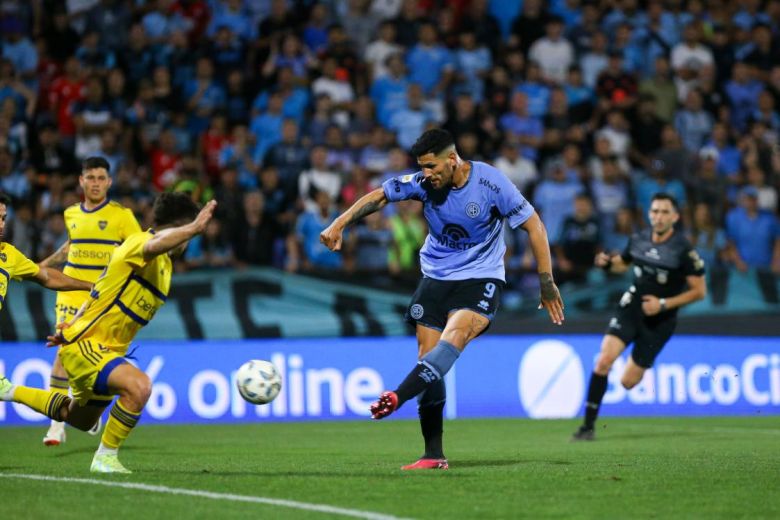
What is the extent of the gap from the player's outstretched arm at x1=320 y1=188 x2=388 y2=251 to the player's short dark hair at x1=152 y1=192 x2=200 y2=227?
0.94 metres

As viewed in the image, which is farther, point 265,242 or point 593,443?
point 265,242

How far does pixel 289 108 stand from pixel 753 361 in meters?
8.03

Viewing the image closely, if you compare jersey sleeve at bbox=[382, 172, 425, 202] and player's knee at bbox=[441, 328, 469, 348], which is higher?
jersey sleeve at bbox=[382, 172, 425, 202]

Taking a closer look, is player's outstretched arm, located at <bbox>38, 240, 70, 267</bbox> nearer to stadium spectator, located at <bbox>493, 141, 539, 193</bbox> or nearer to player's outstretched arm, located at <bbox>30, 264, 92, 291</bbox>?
player's outstretched arm, located at <bbox>30, 264, 92, 291</bbox>

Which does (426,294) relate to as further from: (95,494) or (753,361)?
(753,361)

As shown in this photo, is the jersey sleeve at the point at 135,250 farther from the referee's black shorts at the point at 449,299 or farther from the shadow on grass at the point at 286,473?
the referee's black shorts at the point at 449,299

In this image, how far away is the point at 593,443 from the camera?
12.4 metres

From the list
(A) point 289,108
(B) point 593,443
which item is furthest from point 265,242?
(B) point 593,443

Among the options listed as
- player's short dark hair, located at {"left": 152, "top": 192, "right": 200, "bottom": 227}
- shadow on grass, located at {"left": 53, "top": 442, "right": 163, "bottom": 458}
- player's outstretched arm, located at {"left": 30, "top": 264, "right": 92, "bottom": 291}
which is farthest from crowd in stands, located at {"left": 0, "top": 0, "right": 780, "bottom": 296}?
player's short dark hair, located at {"left": 152, "top": 192, "right": 200, "bottom": 227}

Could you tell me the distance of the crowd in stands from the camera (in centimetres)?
1791

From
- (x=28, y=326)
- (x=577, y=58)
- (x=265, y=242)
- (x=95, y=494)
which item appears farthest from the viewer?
(x=577, y=58)

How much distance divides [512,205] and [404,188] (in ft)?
2.68

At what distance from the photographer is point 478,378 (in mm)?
16766

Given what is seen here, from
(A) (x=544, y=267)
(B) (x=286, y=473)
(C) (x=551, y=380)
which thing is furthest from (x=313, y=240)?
(B) (x=286, y=473)
